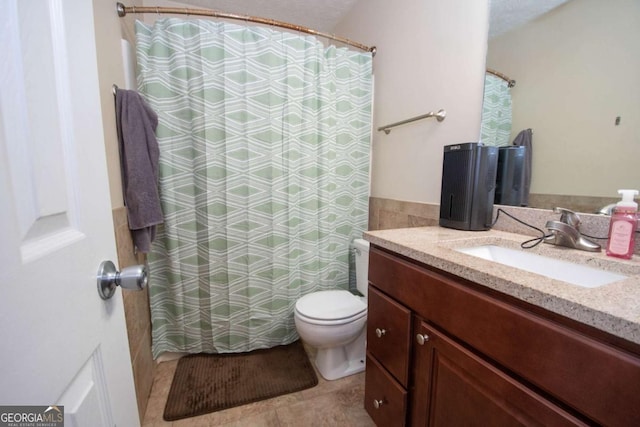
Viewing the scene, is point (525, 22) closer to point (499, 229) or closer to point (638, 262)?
point (499, 229)

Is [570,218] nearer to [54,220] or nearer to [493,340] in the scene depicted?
[493,340]

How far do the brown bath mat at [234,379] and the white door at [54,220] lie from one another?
0.98 m

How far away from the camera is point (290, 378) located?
1449 millimetres

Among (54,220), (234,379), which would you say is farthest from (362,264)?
(54,220)

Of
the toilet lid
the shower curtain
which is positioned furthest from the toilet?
the shower curtain

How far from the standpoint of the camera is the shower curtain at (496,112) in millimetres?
1079

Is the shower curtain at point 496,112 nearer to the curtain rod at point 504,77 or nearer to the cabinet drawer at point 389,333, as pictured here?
the curtain rod at point 504,77

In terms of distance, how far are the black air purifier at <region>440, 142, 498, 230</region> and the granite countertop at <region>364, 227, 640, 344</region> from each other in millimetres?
83

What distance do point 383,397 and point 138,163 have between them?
1.47 meters

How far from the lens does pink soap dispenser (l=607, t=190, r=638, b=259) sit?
70 cm

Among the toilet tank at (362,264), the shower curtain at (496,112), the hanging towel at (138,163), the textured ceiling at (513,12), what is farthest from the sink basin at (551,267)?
the hanging towel at (138,163)

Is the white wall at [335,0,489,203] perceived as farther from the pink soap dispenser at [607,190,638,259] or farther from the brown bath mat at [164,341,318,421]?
the brown bath mat at [164,341,318,421]

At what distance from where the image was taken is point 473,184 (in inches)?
42.3

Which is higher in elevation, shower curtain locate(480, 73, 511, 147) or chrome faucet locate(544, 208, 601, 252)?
shower curtain locate(480, 73, 511, 147)
